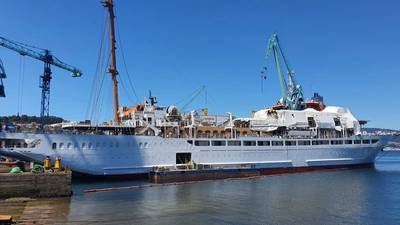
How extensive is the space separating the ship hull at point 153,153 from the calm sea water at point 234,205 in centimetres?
413

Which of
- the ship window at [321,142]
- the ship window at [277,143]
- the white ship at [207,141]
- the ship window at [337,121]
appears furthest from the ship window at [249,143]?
the ship window at [337,121]

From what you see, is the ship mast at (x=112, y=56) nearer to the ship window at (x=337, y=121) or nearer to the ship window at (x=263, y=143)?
Result: the ship window at (x=263, y=143)

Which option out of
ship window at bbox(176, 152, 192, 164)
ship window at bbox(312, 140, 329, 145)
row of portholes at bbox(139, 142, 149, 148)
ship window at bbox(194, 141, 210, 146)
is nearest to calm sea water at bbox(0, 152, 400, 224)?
row of portholes at bbox(139, 142, 149, 148)

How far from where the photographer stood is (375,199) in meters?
32.6

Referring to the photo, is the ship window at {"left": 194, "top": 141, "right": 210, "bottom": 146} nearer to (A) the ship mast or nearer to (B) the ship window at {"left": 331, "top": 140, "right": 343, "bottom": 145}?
(A) the ship mast

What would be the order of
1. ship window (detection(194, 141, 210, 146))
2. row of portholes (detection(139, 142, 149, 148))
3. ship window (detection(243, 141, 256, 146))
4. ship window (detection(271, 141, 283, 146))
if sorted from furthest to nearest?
ship window (detection(271, 141, 283, 146)) < ship window (detection(243, 141, 256, 146)) < ship window (detection(194, 141, 210, 146)) < row of portholes (detection(139, 142, 149, 148))

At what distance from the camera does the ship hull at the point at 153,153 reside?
42.5 metres

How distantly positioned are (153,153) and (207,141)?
Answer: 7.69m

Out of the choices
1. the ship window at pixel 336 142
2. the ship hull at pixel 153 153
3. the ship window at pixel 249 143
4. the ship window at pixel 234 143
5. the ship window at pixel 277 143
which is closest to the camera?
the ship hull at pixel 153 153

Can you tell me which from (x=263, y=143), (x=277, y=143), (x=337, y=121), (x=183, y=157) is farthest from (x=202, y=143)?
(x=337, y=121)

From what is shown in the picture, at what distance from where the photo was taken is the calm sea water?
2422 cm

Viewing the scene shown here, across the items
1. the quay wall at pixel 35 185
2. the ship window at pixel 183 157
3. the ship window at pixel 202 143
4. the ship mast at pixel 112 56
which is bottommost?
the quay wall at pixel 35 185

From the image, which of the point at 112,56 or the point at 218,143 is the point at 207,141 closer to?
the point at 218,143

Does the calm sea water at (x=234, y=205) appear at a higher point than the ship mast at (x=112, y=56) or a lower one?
lower
